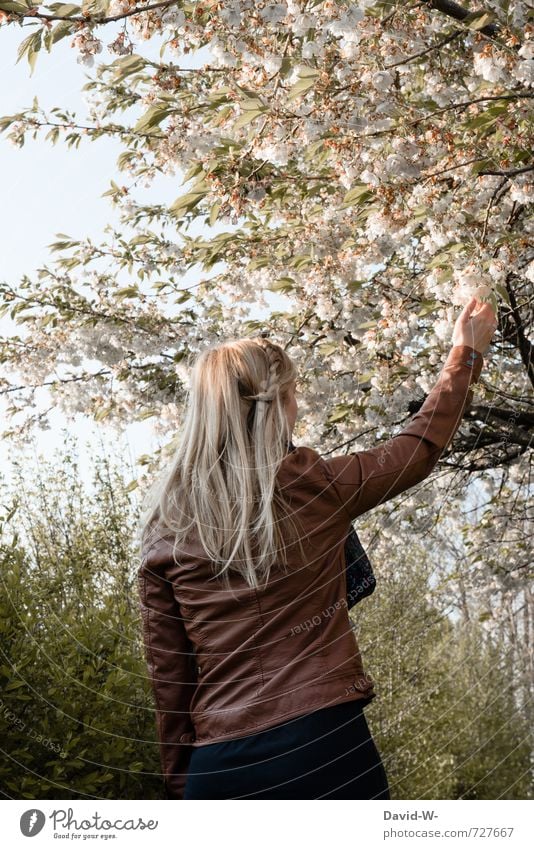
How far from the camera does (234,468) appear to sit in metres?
1.42

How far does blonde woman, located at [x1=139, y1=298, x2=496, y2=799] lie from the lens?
1.34m

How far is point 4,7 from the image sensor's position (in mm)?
1542

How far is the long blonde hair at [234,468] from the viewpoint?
1.38 meters

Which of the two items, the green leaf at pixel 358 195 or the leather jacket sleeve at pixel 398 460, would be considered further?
the green leaf at pixel 358 195

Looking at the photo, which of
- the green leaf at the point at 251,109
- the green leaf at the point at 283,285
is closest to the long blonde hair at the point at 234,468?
the green leaf at the point at 251,109

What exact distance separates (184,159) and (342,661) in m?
1.55

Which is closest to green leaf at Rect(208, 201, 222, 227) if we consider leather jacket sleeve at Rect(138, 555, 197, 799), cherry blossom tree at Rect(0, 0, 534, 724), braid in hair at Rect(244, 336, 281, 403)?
cherry blossom tree at Rect(0, 0, 534, 724)

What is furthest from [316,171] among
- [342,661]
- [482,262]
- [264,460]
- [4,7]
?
[342,661]

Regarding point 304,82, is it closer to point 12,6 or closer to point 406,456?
point 12,6

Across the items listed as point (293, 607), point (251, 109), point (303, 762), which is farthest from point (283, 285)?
point (303, 762)

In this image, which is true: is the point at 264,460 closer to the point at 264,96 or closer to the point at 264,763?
the point at 264,763
